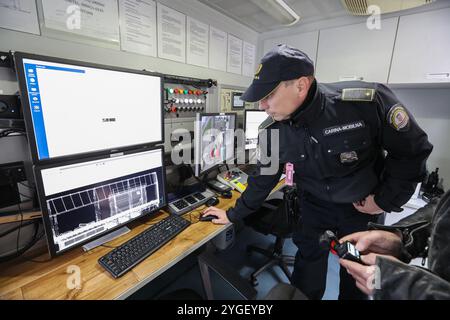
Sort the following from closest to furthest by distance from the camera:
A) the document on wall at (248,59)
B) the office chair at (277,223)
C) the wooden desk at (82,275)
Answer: the wooden desk at (82,275), the office chair at (277,223), the document on wall at (248,59)

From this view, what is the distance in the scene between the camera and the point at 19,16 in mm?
932

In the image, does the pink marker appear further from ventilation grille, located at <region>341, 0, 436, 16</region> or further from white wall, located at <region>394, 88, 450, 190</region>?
white wall, located at <region>394, 88, 450, 190</region>

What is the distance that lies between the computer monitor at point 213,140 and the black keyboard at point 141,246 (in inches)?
16.9

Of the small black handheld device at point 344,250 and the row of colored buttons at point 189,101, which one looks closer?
the small black handheld device at point 344,250

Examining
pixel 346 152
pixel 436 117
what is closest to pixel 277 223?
pixel 346 152

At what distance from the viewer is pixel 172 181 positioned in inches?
62.1

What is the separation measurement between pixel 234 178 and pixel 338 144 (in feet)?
2.96

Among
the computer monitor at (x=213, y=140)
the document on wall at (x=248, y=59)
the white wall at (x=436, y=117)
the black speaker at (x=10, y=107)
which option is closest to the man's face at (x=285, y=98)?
the computer monitor at (x=213, y=140)

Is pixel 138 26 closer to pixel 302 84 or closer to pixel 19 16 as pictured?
pixel 19 16

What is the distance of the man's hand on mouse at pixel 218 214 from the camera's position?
3.91 ft

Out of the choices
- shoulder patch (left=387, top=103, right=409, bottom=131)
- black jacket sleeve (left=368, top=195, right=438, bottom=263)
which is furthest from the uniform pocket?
black jacket sleeve (left=368, top=195, right=438, bottom=263)

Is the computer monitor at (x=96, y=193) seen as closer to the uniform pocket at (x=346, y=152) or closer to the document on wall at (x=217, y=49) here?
the uniform pocket at (x=346, y=152)

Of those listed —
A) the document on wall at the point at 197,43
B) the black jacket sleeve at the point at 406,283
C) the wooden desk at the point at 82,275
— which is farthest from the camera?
the document on wall at the point at 197,43

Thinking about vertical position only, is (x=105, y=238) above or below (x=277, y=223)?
above
